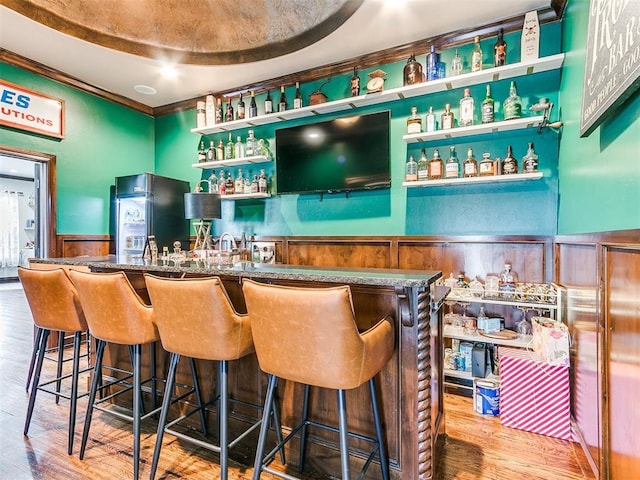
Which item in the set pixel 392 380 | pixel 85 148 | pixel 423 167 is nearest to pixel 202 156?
pixel 85 148

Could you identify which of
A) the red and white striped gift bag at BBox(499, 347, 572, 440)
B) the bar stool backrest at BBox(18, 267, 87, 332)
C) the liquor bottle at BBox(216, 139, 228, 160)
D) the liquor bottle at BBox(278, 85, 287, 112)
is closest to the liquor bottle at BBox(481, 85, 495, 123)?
the red and white striped gift bag at BBox(499, 347, 572, 440)

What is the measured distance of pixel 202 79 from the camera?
12.6 ft

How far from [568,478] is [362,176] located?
8.15ft

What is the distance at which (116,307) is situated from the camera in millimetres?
1723

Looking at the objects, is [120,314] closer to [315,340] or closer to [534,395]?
[315,340]

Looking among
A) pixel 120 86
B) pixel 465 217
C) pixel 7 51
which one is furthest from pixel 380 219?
pixel 7 51

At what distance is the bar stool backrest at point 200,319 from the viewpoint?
4.77 ft

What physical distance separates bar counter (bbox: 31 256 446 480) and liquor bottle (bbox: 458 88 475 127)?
1667 mm

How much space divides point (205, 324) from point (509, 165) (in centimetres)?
249

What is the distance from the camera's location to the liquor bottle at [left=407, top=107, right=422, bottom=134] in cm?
297

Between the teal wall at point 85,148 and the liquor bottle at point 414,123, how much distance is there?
3497 mm

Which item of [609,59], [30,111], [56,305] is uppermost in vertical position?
[30,111]

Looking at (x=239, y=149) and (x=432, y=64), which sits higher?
(x=432, y=64)

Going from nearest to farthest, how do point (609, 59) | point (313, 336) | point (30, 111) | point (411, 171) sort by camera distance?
point (313, 336), point (609, 59), point (411, 171), point (30, 111)
